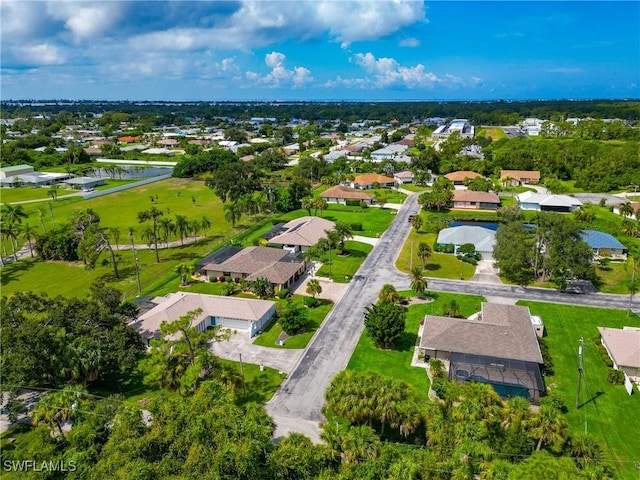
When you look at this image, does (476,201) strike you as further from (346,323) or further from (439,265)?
(346,323)

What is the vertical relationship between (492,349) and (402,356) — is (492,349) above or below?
above

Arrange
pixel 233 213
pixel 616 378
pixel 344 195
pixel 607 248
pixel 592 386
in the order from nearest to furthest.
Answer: pixel 592 386
pixel 616 378
pixel 607 248
pixel 233 213
pixel 344 195

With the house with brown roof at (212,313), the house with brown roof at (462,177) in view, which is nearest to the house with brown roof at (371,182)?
the house with brown roof at (462,177)

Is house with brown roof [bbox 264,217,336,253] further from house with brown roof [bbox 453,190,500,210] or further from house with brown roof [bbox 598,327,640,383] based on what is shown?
house with brown roof [bbox 598,327,640,383]

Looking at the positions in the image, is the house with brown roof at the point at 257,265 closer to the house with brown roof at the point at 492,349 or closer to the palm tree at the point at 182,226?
the palm tree at the point at 182,226

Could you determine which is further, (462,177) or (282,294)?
(462,177)

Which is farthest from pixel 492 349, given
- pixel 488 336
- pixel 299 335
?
pixel 299 335

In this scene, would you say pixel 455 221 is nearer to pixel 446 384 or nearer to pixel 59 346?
pixel 446 384

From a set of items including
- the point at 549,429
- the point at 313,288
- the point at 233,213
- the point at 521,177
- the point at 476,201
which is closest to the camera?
the point at 549,429
